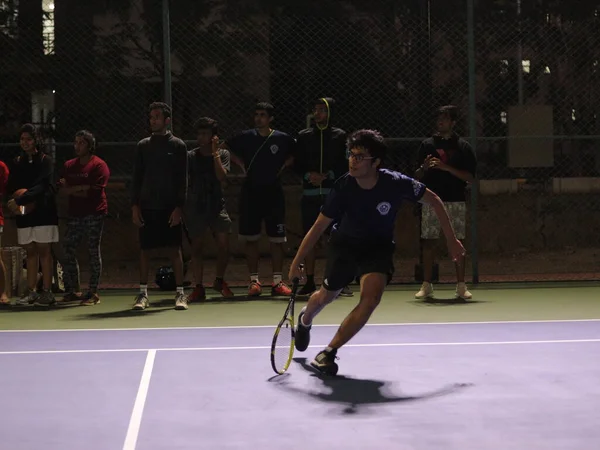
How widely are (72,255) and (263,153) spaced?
215 cm

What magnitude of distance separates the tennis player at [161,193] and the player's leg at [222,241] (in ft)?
2.24

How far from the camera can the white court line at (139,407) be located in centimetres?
579

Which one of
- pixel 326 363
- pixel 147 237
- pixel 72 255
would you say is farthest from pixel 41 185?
pixel 326 363

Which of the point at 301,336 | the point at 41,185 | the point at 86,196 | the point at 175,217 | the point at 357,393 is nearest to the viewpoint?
the point at 357,393

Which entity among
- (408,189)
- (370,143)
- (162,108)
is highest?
(162,108)

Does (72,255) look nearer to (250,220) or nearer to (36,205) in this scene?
(36,205)

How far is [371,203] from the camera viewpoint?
777 cm

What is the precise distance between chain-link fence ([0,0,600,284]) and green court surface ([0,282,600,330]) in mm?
2203

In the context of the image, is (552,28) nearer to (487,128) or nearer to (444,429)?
(487,128)

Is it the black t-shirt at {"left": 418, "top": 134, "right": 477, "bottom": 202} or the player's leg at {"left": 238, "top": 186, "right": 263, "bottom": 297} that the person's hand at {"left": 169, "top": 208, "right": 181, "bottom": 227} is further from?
the black t-shirt at {"left": 418, "top": 134, "right": 477, "bottom": 202}

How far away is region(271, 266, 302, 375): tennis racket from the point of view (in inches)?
299

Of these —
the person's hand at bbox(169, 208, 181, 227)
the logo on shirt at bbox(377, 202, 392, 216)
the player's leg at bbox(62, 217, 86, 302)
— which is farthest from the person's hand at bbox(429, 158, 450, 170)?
the logo on shirt at bbox(377, 202, 392, 216)

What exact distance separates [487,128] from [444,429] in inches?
574

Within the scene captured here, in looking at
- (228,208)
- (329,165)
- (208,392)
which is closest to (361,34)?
(228,208)
